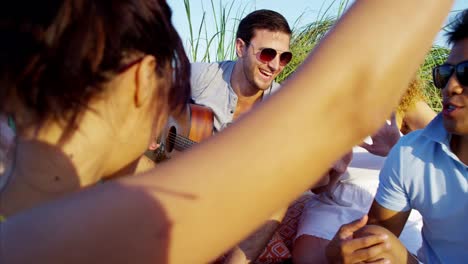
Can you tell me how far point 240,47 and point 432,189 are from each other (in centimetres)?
277

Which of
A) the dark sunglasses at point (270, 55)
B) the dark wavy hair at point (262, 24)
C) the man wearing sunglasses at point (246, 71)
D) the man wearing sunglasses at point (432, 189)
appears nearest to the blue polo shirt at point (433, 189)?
the man wearing sunglasses at point (432, 189)

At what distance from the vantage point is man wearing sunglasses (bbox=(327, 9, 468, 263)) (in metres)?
2.18

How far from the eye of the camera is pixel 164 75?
0.91 metres

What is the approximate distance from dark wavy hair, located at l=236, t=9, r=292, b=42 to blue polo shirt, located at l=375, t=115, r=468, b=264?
2463mm

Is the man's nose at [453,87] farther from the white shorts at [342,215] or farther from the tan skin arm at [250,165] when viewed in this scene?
the tan skin arm at [250,165]

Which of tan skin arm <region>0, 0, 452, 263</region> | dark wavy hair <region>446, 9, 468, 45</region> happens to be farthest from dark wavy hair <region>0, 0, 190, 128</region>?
dark wavy hair <region>446, 9, 468, 45</region>

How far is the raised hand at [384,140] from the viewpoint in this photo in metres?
3.40

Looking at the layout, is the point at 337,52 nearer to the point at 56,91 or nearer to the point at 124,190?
the point at 124,190

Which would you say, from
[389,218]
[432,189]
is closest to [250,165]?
[432,189]

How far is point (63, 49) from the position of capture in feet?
2.32

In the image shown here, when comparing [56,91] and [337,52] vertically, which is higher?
[337,52]

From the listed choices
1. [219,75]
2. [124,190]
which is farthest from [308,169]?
[219,75]

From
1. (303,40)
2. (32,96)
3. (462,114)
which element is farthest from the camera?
(303,40)

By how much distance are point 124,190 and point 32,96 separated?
0.24 metres
